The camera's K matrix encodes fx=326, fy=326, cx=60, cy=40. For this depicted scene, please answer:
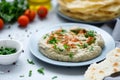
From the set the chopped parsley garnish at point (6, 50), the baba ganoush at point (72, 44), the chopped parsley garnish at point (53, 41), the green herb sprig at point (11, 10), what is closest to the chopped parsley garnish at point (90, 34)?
the baba ganoush at point (72, 44)

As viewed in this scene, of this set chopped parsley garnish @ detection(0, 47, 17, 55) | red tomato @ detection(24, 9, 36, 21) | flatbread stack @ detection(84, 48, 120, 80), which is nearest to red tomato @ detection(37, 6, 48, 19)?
red tomato @ detection(24, 9, 36, 21)

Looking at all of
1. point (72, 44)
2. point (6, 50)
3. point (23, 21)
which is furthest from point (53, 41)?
point (23, 21)

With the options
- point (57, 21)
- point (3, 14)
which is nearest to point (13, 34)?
point (3, 14)

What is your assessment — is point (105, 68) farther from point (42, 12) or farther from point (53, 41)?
point (42, 12)

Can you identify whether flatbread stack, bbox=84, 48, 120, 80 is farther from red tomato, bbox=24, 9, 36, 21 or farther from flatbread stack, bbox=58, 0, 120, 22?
red tomato, bbox=24, 9, 36, 21

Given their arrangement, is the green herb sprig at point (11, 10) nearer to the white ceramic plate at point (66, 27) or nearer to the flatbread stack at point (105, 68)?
the white ceramic plate at point (66, 27)

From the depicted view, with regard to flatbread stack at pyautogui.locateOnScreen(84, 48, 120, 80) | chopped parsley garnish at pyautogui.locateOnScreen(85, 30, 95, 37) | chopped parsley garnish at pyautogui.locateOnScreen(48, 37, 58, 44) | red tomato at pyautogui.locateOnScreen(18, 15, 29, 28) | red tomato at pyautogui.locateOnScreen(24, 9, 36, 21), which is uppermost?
red tomato at pyautogui.locateOnScreen(24, 9, 36, 21)
